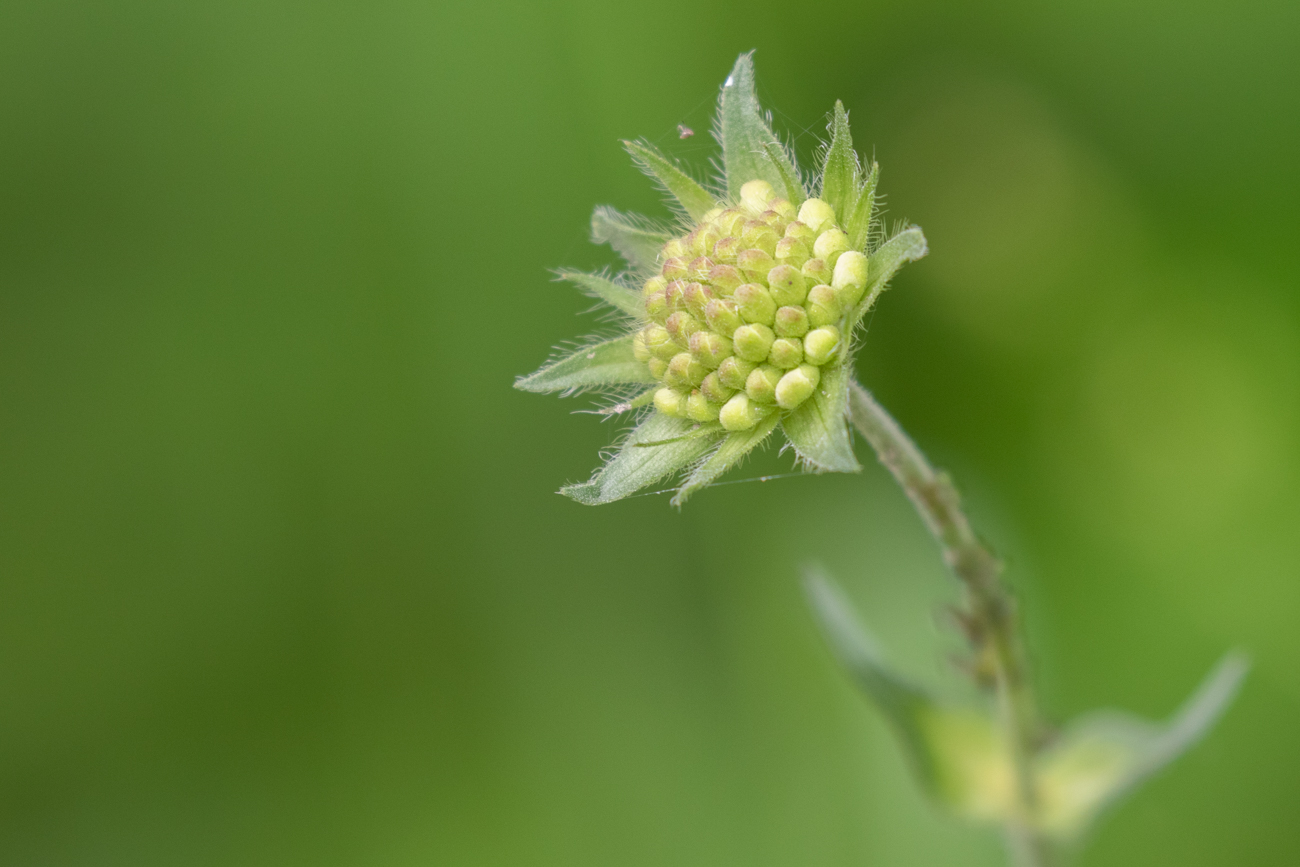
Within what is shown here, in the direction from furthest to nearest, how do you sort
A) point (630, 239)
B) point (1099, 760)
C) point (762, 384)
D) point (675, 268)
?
1. point (1099, 760)
2. point (630, 239)
3. point (675, 268)
4. point (762, 384)

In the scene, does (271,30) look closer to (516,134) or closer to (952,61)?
(516,134)

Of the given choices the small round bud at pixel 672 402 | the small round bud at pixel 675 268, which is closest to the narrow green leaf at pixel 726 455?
the small round bud at pixel 672 402


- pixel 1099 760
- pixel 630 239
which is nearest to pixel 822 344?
pixel 630 239

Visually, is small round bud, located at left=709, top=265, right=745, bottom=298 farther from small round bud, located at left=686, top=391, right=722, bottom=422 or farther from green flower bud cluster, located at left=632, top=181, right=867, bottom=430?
small round bud, located at left=686, top=391, right=722, bottom=422

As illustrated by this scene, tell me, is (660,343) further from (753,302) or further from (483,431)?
(483,431)

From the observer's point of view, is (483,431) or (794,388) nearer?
(794,388)

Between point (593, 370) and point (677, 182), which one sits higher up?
point (677, 182)

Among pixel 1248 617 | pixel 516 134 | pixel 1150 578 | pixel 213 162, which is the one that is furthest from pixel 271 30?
pixel 1248 617

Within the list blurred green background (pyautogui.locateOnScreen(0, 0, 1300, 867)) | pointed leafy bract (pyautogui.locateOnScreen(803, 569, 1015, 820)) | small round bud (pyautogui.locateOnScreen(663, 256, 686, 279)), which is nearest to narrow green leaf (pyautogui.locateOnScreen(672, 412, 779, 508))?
small round bud (pyautogui.locateOnScreen(663, 256, 686, 279))
